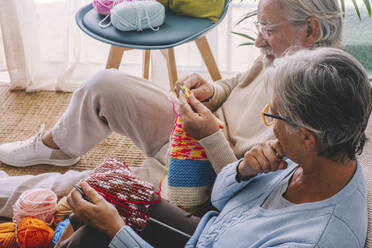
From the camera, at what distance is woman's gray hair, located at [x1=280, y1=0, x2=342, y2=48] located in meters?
1.25

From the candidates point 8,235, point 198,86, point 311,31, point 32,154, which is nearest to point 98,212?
point 8,235

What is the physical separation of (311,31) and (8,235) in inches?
48.3

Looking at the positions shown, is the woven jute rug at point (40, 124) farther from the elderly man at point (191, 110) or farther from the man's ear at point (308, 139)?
the man's ear at point (308, 139)

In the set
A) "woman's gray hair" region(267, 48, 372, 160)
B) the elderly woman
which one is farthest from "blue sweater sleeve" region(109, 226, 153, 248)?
"woman's gray hair" region(267, 48, 372, 160)

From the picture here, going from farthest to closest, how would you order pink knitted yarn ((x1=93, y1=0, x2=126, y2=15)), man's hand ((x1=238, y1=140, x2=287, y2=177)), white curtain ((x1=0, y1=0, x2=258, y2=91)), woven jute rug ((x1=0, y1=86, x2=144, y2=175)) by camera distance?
white curtain ((x1=0, y1=0, x2=258, y2=91))
woven jute rug ((x1=0, y1=86, x2=144, y2=175))
pink knitted yarn ((x1=93, y1=0, x2=126, y2=15))
man's hand ((x1=238, y1=140, x2=287, y2=177))

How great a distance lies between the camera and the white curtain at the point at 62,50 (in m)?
2.42

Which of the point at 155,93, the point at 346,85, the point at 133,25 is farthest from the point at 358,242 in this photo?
the point at 133,25

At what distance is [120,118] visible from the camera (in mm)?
1594

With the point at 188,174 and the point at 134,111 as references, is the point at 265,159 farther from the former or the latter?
the point at 134,111

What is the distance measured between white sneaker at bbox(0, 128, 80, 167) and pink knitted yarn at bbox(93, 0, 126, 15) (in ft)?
2.07

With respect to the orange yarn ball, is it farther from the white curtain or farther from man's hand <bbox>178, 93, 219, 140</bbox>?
the white curtain

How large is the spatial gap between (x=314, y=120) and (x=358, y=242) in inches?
11.1

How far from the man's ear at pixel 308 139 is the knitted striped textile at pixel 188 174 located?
46 cm

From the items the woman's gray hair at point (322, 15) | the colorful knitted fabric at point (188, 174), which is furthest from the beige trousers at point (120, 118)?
the woman's gray hair at point (322, 15)
